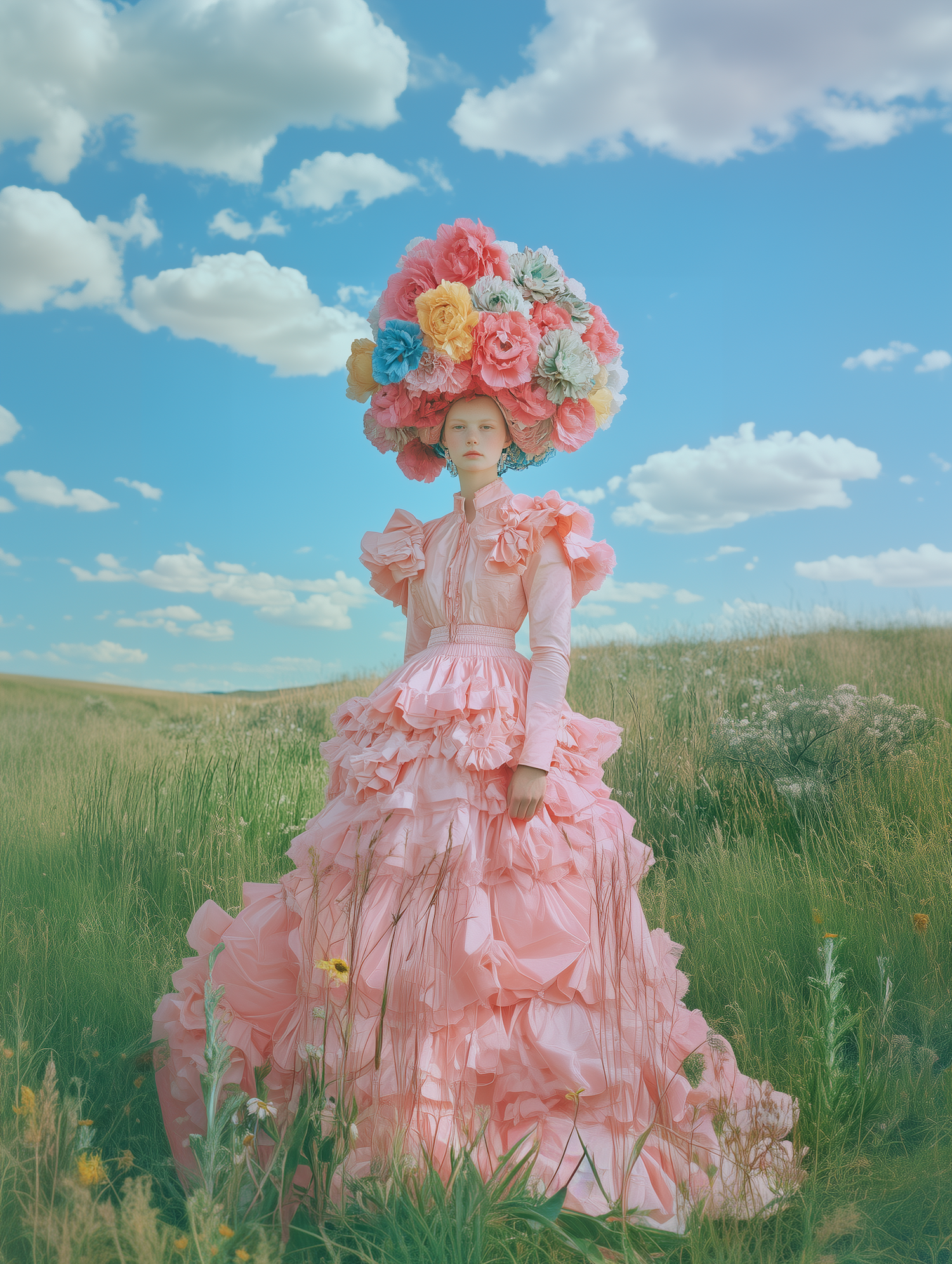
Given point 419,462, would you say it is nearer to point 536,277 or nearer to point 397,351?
point 397,351

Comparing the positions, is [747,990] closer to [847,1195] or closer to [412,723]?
[847,1195]

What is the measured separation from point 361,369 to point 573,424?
3.03ft

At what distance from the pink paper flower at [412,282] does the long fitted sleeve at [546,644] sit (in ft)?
3.76

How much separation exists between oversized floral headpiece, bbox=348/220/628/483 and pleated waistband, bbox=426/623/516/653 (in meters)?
0.80

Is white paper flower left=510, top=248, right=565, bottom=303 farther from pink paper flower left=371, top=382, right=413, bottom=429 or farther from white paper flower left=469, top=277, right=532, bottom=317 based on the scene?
pink paper flower left=371, top=382, right=413, bottom=429

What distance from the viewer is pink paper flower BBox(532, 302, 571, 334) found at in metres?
3.44

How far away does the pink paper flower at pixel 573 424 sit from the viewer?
11.2 feet

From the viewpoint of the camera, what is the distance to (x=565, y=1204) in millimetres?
2541

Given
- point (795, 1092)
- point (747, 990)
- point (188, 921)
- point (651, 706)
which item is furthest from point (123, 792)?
point (795, 1092)

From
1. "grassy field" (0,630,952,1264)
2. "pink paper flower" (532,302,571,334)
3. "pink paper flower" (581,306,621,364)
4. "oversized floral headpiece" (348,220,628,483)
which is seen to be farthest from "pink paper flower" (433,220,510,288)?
"grassy field" (0,630,952,1264)

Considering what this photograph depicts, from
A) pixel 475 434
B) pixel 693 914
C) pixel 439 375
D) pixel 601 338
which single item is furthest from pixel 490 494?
pixel 693 914

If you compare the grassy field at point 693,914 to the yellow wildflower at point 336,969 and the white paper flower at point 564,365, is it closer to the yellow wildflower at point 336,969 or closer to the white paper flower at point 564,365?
the yellow wildflower at point 336,969

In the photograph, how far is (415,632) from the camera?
11.2 feet

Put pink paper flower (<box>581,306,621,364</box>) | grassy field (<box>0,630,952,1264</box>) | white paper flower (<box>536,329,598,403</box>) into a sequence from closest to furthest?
1. grassy field (<box>0,630,952,1264</box>)
2. white paper flower (<box>536,329,598,403</box>)
3. pink paper flower (<box>581,306,621,364</box>)
